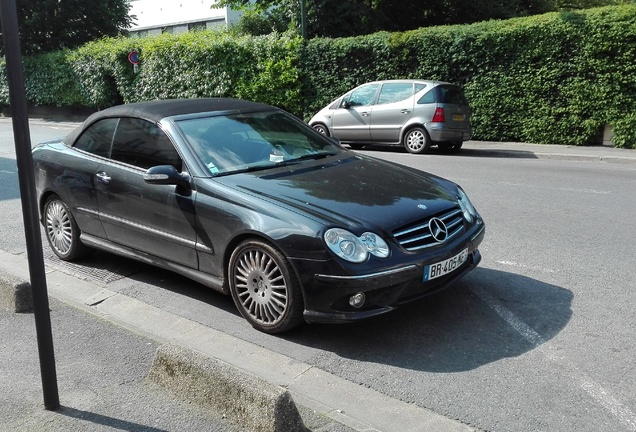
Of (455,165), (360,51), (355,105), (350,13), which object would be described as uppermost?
(350,13)

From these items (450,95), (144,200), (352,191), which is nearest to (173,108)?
(144,200)

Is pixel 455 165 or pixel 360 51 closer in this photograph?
pixel 455 165

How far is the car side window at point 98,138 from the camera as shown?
19.9 feet

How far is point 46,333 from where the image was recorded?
11.3 ft

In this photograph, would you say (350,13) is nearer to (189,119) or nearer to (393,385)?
(189,119)

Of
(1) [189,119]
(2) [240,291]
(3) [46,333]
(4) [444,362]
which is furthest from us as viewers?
(1) [189,119]

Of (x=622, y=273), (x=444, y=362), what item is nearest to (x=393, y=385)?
(x=444, y=362)

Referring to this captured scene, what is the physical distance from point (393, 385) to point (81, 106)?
30516 millimetres

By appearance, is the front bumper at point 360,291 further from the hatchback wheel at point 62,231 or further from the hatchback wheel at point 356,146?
the hatchback wheel at point 356,146

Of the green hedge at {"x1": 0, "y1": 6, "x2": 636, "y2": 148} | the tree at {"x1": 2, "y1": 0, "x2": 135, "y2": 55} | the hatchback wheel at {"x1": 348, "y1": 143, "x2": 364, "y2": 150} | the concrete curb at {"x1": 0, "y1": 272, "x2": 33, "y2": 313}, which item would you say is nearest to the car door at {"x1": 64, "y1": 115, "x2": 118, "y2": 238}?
the concrete curb at {"x1": 0, "y1": 272, "x2": 33, "y2": 313}

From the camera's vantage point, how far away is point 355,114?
1670cm

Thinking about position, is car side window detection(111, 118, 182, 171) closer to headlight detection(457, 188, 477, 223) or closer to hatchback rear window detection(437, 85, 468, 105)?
headlight detection(457, 188, 477, 223)

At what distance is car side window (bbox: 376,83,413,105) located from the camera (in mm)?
15891

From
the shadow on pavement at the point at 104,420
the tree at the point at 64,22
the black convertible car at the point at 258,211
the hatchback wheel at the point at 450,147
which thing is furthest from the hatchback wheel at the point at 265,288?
the tree at the point at 64,22
